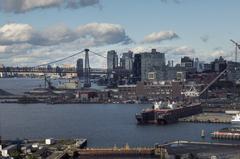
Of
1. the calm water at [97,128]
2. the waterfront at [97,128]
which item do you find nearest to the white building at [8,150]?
the calm water at [97,128]

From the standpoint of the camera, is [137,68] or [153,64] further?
[137,68]

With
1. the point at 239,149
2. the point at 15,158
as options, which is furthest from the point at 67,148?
the point at 239,149

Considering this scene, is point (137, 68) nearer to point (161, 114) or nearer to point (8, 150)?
point (161, 114)

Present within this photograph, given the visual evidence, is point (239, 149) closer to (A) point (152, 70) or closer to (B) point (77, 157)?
(B) point (77, 157)

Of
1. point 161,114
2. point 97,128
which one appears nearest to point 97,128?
point 97,128

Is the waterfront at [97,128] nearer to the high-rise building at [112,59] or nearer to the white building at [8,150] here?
the white building at [8,150]

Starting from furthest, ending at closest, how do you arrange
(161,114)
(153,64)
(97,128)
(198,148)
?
(153,64) → (161,114) → (97,128) → (198,148)

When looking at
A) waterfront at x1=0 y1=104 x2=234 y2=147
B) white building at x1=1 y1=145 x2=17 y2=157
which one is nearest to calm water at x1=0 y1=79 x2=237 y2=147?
waterfront at x1=0 y1=104 x2=234 y2=147

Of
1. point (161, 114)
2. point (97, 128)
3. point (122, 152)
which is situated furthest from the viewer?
point (161, 114)
